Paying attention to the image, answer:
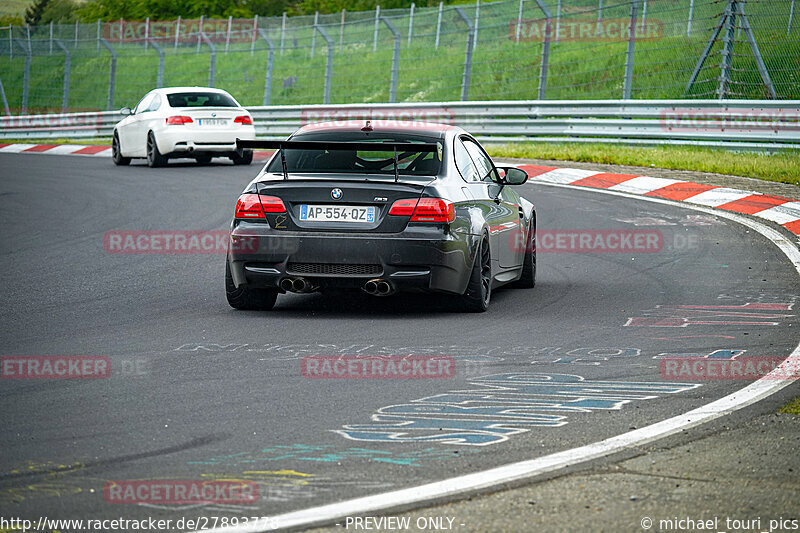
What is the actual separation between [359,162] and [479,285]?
4.09 ft

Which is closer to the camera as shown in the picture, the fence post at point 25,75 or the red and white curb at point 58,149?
the red and white curb at point 58,149

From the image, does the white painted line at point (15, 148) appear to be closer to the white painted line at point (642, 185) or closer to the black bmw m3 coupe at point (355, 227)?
the white painted line at point (642, 185)

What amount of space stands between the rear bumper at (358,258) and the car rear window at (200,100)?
14.6 meters

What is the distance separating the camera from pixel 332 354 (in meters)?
7.22

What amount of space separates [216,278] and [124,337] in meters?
2.83

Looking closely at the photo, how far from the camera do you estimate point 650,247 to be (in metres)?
12.3

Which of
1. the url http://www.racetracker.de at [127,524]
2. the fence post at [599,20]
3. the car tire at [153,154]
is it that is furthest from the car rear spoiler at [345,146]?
the fence post at [599,20]

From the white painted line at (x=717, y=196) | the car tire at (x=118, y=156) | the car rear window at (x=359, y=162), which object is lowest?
the car tire at (x=118, y=156)

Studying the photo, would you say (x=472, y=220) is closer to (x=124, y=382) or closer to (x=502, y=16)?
(x=124, y=382)

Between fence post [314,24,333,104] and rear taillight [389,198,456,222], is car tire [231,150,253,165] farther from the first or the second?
rear taillight [389,198,456,222]

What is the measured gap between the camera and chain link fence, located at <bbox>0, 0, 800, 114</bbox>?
21453 millimetres

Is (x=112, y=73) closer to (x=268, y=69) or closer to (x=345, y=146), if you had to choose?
(x=268, y=69)

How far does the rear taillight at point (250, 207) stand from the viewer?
8.61 metres

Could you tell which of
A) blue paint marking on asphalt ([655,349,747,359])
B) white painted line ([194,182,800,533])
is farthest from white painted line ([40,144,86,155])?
white painted line ([194,182,800,533])
